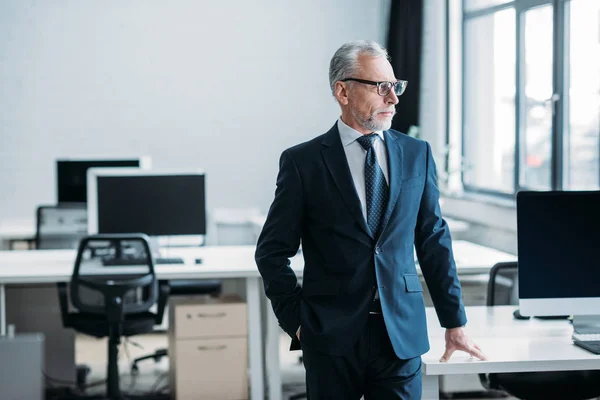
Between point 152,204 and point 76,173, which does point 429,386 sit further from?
point 76,173

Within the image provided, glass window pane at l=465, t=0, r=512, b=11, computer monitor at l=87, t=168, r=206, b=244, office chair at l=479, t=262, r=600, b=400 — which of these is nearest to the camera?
office chair at l=479, t=262, r=600, b=400

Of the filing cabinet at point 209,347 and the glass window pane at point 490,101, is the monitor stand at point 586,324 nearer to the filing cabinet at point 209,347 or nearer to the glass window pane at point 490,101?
the filing cabinet at point 209,347

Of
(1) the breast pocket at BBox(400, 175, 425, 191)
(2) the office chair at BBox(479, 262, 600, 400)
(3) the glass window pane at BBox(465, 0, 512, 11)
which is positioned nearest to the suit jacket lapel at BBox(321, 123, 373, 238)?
(1) the breast pocket at BBox(400, 175, 425, 191)

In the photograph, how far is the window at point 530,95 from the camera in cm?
489

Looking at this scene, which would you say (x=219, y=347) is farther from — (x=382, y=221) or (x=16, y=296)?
(x=382, y=221)

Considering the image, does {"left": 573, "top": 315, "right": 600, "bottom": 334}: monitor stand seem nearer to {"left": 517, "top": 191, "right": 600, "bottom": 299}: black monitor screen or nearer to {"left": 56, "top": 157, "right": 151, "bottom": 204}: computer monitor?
{"left": 517, "top": 191, "right": 600, "bottom": 299}: black monitor screen

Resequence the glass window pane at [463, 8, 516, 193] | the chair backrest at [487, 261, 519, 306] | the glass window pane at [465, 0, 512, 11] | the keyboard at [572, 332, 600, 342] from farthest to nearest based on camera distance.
→ the glass window pane at [465, 0, 512, 11], the glass window pane at [463, 8, 516, 193], the chair backrest at [487, 261, 519, 306], the keyboard at [572, 332, 600, 342]

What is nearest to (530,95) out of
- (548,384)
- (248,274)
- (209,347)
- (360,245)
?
(248,274)

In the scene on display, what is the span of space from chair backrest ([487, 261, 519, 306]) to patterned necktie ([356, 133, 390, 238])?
4.25ft

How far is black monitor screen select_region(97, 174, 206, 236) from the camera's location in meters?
4.45

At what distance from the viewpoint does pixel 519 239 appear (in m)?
2.64

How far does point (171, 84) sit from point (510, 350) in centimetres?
520

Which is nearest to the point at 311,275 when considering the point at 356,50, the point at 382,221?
the point at 382,221

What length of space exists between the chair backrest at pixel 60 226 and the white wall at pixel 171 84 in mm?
1933
